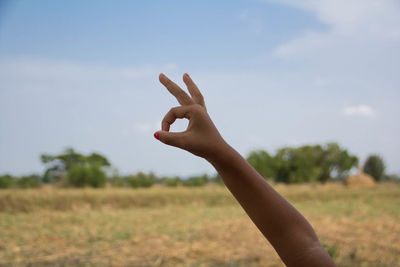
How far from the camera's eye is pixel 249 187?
0.86 m

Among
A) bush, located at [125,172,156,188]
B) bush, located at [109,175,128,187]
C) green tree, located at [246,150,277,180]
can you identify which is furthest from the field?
green tree, located at [246,150,277,180]

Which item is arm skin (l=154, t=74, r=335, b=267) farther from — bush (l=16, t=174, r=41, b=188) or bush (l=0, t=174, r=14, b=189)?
bush (l=0, t=174, r=14, b=189)

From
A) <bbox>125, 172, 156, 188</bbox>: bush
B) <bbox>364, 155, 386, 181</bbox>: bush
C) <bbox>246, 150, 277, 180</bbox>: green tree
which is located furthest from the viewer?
<bbox>364, 155, 386, 181</bbox>: bush

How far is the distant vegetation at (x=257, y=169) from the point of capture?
13.7 metres

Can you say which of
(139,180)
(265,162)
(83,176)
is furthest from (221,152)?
(265,162)

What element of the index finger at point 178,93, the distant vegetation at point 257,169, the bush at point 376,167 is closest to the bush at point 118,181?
the distant vegetation at point 257,169

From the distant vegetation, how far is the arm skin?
468 inches

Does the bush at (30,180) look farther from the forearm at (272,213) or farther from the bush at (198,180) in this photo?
the forearm at (272,213)

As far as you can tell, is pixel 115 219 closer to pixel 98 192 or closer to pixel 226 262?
pixel 98 192

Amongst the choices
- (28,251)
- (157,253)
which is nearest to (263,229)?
(157,253)

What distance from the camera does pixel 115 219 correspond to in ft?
25.1

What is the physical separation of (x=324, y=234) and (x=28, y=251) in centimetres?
408

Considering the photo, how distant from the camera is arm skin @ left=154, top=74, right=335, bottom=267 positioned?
0.84 m

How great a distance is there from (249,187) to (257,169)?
62.6ft
